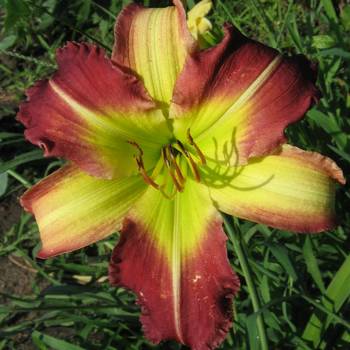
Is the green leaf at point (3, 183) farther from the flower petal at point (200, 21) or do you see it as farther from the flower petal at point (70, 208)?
the flower petal at point (200, 21)

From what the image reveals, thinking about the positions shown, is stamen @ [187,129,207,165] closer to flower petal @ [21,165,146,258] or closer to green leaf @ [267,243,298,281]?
flower petal @ [21,165,146,258]

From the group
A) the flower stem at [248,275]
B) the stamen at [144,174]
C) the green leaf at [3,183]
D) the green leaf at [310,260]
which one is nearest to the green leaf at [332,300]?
the green leaf at [310,260]

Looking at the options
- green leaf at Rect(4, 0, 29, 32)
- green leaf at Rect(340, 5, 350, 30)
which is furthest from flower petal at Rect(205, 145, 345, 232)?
green leaf at Rect(340, 5, 350, 30)

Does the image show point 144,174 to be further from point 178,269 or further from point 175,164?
point 178,269

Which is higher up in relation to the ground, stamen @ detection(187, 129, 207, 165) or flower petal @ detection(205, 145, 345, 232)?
stamen @ detection(187, 129, 207, 165)

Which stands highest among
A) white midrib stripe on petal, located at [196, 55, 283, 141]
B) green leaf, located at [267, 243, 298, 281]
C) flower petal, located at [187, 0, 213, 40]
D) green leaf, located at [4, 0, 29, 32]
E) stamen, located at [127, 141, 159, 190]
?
green leaf, located at [4, 0, 29, 32]

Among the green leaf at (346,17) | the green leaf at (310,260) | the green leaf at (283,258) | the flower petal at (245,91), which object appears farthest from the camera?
the green leaf at (346,17)

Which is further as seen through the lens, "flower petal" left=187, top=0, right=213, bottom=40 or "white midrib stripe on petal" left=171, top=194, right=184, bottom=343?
"flower petal" left=187, top=0, right=213, bottom=40
